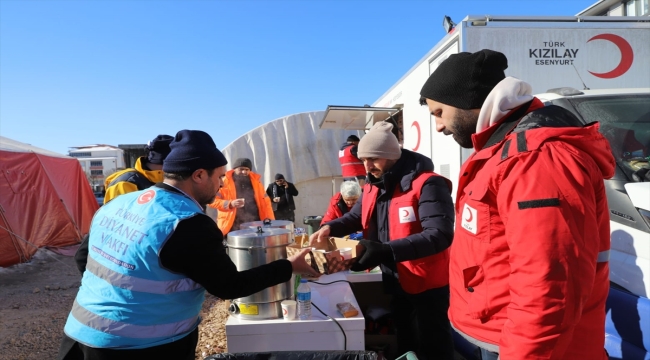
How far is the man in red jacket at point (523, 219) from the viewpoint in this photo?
38.2 inches

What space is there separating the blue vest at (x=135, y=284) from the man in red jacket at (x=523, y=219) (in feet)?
3.55

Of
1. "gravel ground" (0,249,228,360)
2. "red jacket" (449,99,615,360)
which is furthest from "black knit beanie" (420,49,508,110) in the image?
"gravel ground" (0,249,228,360)

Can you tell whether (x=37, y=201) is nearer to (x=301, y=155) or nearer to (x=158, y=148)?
(x=301, y=155)

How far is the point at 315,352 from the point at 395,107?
5.88 meters

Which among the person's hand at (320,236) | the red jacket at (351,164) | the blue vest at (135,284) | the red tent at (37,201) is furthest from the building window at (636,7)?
the red tent at (37,201)

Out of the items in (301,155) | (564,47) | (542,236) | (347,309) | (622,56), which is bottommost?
(347,309)

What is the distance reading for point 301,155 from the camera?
35.0 ft

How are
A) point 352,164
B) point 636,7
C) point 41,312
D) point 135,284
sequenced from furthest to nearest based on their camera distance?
1. point 636,7
2. point 352,164
3. point 41,312
4. point 135,284

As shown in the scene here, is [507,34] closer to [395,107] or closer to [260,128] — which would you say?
[395,107]

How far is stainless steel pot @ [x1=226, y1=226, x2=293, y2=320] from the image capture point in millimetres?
1906

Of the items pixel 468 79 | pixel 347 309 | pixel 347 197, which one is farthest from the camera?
pixel 347 197

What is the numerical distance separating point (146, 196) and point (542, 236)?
4.80ft

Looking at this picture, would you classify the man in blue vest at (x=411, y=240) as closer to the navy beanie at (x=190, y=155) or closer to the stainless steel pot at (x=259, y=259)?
the stainless steel pot at (x=259, y=259)

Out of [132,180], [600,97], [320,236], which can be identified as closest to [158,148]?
[132,180]
